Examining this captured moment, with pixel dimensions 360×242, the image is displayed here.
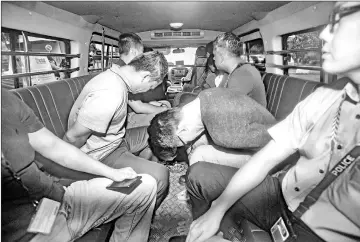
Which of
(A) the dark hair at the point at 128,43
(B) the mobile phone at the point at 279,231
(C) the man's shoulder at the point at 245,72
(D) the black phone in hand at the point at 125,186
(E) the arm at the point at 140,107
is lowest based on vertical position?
(B) the mobile phone at the point at 279,231

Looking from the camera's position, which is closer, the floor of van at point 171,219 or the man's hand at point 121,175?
the man's hand at point 121,175

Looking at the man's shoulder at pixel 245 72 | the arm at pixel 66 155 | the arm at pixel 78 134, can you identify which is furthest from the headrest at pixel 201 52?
the arm at pixel 66 155

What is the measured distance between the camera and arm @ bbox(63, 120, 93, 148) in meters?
1.71

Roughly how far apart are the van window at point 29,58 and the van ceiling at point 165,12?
409mm

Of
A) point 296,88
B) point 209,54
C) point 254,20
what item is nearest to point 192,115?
point 296,88

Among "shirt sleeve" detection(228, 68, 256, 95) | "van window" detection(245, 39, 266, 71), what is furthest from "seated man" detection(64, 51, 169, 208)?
"van window" detection(245, 39, 266, 71)

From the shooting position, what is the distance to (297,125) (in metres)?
1.14

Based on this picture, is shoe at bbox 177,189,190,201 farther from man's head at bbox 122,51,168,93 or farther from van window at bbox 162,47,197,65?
van window at bbox 162,47,197,65

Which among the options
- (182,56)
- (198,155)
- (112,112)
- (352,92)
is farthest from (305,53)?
(182,56)

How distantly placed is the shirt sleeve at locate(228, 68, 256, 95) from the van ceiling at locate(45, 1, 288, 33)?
0.69 m

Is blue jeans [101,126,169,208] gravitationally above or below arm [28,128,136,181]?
Result: below

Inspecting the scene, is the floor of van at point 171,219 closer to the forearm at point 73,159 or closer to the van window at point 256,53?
the forearm at point 73,159

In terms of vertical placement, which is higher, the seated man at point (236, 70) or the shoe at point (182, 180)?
the seated man at point (236, 70)

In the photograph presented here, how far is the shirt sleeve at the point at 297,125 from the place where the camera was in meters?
1.12
